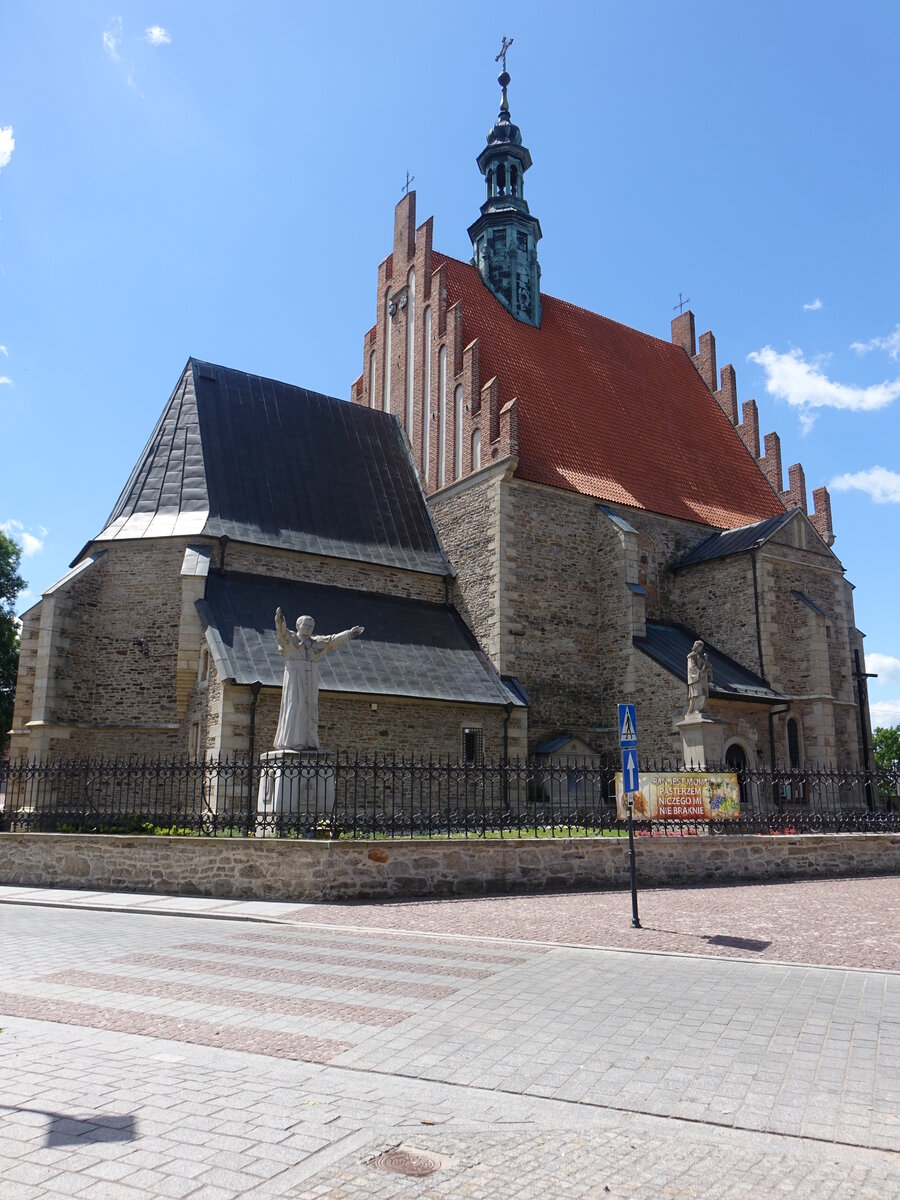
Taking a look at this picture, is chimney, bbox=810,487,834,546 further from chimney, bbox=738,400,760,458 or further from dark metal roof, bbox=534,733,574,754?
dark metal roof, bbox=534,733,574,754

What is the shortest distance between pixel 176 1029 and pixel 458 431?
2098 centimetres

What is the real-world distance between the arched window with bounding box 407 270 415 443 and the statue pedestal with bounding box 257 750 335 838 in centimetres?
1608

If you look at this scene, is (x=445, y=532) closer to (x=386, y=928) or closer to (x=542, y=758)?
(x=542, y=758)

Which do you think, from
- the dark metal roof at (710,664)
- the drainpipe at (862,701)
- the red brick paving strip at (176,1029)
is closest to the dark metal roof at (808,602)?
the dark metal roof at (710,664)

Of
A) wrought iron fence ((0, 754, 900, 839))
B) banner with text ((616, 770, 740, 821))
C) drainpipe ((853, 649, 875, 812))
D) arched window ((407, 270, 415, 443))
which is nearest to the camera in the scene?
wrought iron fence ((0, 754, 900, 839))

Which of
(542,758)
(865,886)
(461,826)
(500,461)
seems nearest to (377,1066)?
(461,826)

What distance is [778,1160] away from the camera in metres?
3.80

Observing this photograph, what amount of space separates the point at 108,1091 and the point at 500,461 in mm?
20222

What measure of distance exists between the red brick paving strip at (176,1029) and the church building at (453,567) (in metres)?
11.8

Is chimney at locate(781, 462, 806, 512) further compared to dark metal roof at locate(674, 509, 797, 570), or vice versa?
chimney at locate(781, 462, 806, 512)

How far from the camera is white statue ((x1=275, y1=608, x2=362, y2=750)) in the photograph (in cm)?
1330

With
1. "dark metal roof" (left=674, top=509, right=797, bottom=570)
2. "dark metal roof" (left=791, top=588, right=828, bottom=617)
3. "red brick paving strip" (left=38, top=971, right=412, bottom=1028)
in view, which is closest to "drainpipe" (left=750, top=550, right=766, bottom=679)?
"dark metal roof" (left=674, top=509, right=797, bottom=570)

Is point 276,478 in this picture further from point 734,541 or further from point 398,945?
point 398,945

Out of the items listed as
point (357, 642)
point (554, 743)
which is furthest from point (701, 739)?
point (357, 642)
